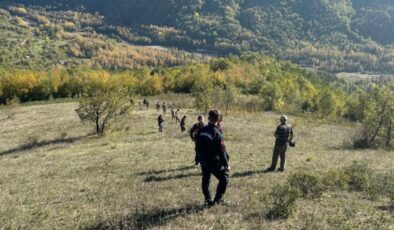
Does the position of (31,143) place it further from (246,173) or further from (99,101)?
(246,173)

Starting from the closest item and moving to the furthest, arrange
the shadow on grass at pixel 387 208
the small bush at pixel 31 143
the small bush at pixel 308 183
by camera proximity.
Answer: the shadow on grass at pixel 387 208
the small bush at pixel 308 183
the small bush at pixel 31 143

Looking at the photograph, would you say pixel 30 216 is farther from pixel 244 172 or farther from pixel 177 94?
pixel 177 94

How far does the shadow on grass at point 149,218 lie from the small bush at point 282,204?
1.91m

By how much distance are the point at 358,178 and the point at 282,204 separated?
6400 mm

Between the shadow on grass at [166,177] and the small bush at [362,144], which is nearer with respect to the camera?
the shadow on grass at [166,177]

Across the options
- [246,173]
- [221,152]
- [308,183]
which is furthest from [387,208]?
[246,173]

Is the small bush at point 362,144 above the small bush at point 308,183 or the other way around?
the other way around

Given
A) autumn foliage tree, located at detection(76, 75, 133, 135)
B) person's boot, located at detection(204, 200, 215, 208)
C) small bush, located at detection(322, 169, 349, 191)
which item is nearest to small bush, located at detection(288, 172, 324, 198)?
small bush, located at detection(322, 169, 349, 191)

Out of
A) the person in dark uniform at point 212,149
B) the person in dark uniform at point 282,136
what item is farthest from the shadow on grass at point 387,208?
the person in dark uniform at point 282,136

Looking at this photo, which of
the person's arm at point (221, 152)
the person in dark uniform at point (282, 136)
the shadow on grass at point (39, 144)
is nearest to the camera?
the person's arm at point (221, 152)

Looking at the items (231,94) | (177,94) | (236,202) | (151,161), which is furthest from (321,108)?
(236,202)

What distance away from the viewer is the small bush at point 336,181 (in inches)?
636

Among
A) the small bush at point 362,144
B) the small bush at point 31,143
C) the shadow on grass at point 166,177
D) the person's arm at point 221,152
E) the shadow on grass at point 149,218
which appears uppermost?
the person's arm at point 221,152

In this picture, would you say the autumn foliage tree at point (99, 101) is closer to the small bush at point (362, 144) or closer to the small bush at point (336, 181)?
the small bush at point (362, 144)
